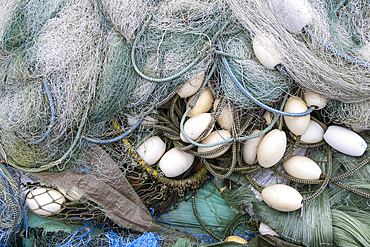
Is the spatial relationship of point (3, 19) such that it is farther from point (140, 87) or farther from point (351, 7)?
point (351, 7)

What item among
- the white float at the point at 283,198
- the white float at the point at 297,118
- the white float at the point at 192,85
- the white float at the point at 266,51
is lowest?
the white float at the point at 283,198

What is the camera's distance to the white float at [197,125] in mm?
1466

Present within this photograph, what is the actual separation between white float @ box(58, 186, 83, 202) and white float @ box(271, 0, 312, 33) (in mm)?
1313

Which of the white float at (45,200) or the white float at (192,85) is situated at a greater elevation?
the white float at (192,85)

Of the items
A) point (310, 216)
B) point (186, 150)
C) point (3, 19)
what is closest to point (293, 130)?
→ point (310, 216)

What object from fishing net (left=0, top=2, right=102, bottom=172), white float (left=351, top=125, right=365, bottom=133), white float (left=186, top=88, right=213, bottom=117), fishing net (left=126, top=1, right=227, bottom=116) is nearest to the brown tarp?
fishing net (left=0, top=2, right=102, bottom=172)

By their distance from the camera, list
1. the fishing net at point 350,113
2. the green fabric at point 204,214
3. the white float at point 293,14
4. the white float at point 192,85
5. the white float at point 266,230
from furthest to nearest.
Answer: the green fabric at point 204,214 < the white float at point 266,230 < the white float at point 192,85 < the fishing net at point 350,113 < the white float at point 293,14

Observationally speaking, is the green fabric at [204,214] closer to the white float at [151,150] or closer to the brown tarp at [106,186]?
the brown tarp at [106,186]

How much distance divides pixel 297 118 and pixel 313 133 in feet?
0.59

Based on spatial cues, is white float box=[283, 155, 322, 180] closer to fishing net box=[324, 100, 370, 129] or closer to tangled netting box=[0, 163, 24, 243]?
fishing net box=[324, 100, 370, 129]

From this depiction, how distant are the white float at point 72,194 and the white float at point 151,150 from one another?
38 cm

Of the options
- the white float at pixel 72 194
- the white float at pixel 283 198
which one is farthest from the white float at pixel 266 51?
the white float at pixel 72 194

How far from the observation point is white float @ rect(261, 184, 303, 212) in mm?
1440

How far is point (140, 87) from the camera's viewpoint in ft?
4.77
